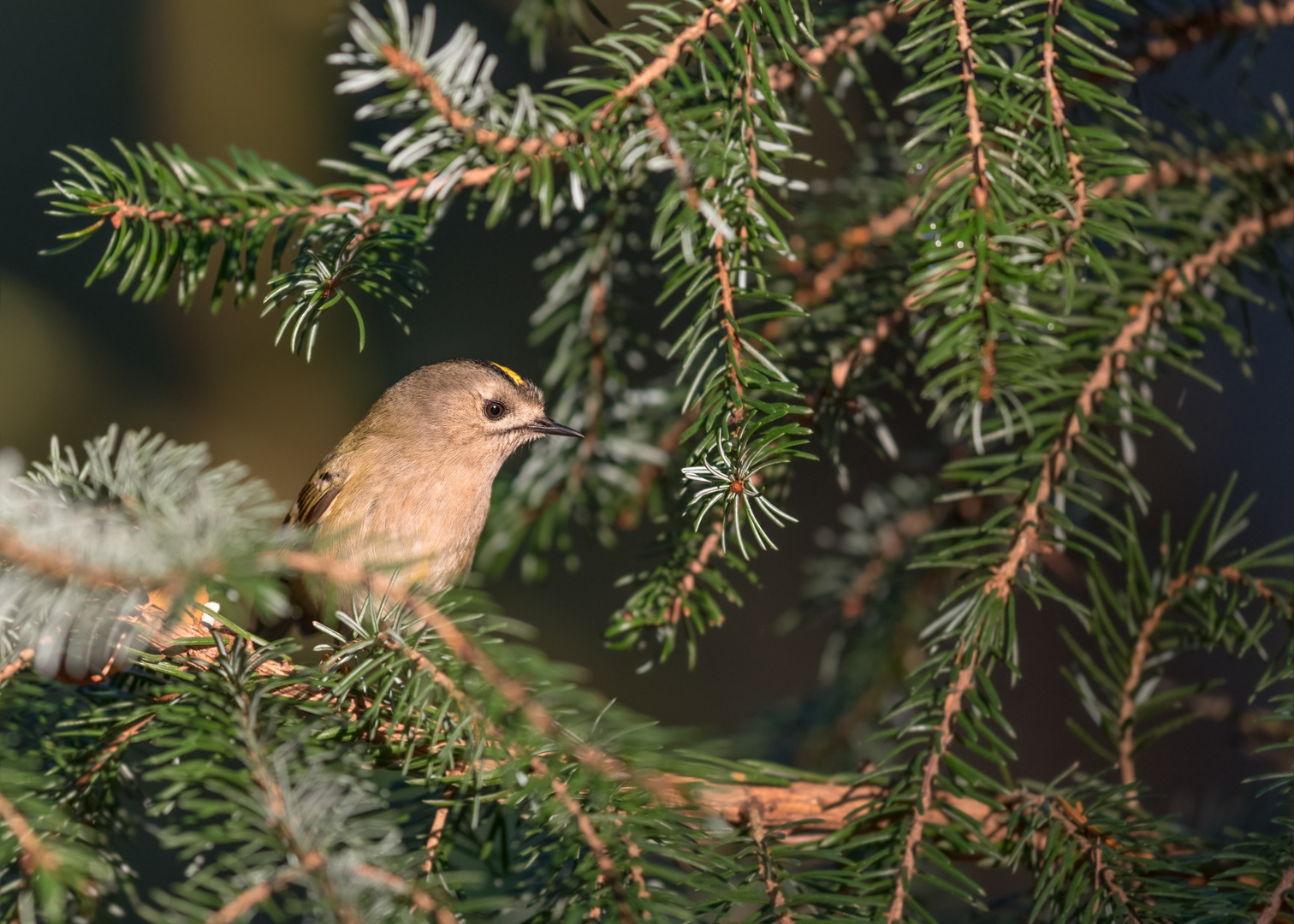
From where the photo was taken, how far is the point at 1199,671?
64.4 inches

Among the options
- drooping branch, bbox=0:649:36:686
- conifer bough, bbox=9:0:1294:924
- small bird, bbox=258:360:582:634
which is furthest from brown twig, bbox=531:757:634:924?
small bird, bbox=258:360:582:634

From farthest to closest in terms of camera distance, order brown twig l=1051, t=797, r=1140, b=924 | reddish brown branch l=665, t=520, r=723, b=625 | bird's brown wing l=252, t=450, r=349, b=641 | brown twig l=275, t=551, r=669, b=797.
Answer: bird's brown wing l=252, t=450, r=349, b=641, reddish brown branch l=665, t=520, r=723, b=625, brown twig l=1051, t=797, r=1140, b=924, brown twig l=275, t=551, r=669, b=797

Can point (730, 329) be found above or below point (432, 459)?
above

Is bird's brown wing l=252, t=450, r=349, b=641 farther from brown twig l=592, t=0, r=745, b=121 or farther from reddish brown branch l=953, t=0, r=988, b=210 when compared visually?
reddish brown branch l=953, t=0, r=988, b=210

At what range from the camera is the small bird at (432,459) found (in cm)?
122

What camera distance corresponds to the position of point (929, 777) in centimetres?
63

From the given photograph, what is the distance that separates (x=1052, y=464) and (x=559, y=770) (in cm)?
42

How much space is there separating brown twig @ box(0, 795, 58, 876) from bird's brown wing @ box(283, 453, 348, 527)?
876 millimetres

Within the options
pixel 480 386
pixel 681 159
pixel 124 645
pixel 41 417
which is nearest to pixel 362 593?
pixel 124 645

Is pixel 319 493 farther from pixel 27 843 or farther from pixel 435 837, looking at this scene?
pixel 27 843

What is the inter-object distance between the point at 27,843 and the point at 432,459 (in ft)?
2.96

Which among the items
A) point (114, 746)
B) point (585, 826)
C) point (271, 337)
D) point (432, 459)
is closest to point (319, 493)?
point (432, 459)

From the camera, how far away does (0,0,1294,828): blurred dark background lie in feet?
5.41

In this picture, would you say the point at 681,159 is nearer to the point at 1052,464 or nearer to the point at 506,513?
the point at 1052,464
